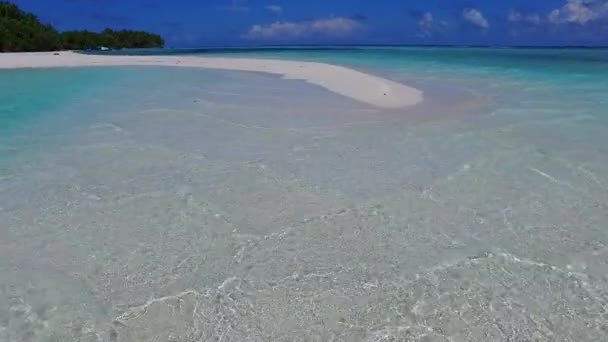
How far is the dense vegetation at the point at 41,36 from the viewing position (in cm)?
5603

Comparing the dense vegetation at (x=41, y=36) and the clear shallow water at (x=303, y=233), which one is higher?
the dense vegetation at (x=41, y=36)

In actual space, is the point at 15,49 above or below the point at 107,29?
below

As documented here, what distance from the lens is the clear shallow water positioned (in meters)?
2.75

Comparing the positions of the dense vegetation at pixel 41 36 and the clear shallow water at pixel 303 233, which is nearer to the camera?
the clear shallow water at pixel 303 233

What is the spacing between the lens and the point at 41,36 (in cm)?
6034

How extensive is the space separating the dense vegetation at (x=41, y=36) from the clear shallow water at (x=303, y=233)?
59928mm

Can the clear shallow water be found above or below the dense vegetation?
below

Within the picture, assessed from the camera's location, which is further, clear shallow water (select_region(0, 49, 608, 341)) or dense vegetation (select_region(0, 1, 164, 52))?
Answer: dense vegetation (select_region(0, 1, 164, 52))

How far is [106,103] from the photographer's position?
11.2 metres

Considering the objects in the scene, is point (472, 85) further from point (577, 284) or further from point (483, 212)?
point (577, 284)

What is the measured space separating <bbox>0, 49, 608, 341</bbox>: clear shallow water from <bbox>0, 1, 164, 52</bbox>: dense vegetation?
5993 cm

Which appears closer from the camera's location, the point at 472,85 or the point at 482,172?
the point at 482,172

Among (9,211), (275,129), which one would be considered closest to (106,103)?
(275,129)

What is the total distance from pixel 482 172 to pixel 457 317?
10.6 ft
